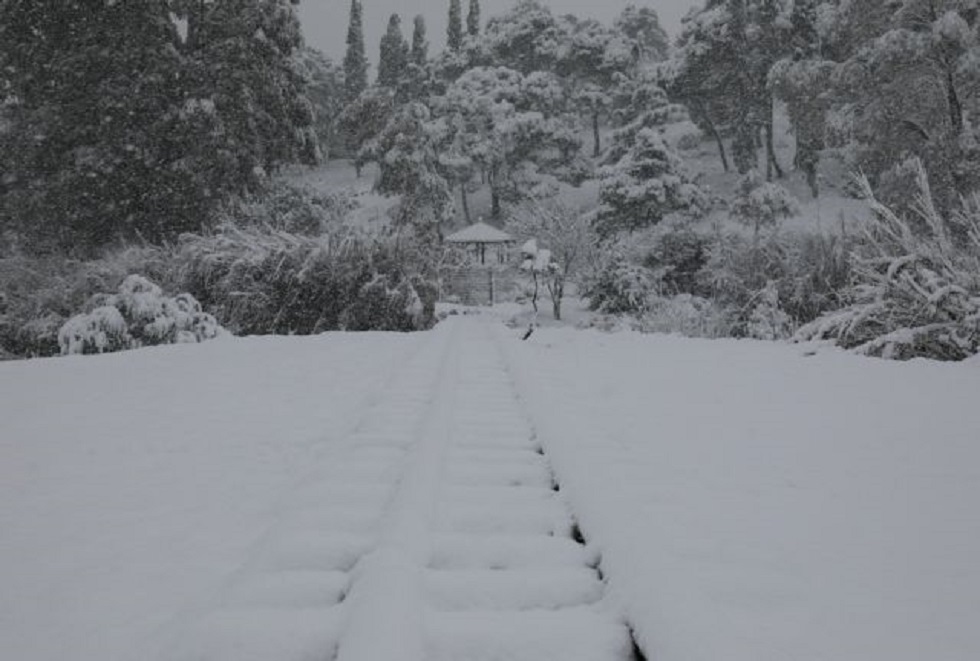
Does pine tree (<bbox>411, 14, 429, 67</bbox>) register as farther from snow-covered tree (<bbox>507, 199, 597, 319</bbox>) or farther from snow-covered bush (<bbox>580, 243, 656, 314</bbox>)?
snow-covered bush (<bbox>580, 243, 656, 314</bbox>)

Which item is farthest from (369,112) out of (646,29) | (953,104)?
(646,29)

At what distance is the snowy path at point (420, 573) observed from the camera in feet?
4.37

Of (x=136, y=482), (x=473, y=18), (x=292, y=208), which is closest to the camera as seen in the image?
(x=136, y=482)

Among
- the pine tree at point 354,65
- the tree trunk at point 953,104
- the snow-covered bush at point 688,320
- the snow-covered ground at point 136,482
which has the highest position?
the pine tree at point 354,65

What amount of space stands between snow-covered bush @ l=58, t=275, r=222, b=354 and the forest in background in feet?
0.09

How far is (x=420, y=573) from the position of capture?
5.24ft

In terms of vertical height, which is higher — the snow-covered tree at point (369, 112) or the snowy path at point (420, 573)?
the snow-covered tree at point (369, 112)

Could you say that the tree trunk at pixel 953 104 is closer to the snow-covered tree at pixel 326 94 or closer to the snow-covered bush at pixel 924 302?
the snow-covered bush at pixel 924 302

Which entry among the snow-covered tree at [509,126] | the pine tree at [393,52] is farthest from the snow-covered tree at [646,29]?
the snow-covered tree at [509,126]

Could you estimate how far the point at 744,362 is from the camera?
5.41 meters

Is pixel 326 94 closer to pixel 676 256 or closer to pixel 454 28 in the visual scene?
pixel 454 28

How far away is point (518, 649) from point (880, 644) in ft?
2.57

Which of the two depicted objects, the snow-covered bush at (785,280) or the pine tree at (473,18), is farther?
the pine tree at (473,18)

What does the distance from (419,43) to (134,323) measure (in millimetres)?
54211
